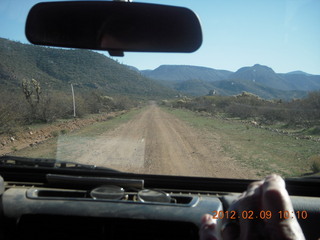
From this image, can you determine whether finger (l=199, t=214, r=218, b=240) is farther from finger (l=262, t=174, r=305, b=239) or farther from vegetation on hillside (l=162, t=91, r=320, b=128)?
vegetation on hillside (l=162, t=91, r=320, b=128)

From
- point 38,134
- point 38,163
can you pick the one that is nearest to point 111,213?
point 38,163

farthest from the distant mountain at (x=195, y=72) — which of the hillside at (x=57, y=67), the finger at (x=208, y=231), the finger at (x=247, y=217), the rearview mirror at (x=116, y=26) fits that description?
the finger at (x=247, y=217)

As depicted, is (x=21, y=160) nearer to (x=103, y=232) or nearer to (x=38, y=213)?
(x=38, y=213)

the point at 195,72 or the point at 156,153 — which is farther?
the point at 195,72

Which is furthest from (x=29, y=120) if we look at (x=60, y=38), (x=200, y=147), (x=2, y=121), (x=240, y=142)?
(x=60, y=38)

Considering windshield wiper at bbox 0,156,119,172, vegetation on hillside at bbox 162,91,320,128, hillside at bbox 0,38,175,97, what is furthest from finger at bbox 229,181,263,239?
vegetation on hillside at bbox 162,91,320,128

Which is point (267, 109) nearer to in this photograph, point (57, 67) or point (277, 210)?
point (57, 67)
